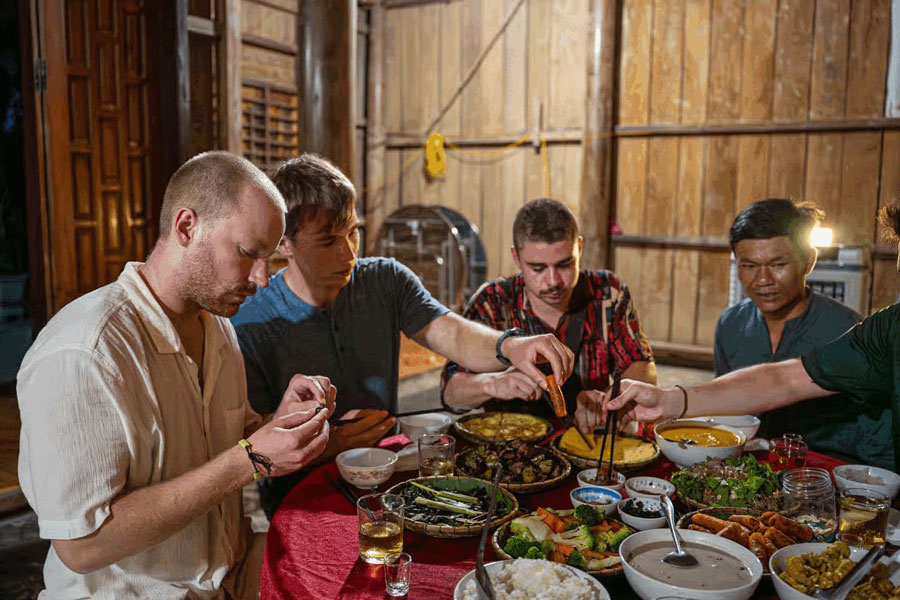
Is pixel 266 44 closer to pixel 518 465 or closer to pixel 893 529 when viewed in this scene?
pixel 518 465

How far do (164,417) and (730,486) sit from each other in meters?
1.58

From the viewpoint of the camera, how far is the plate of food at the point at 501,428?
2.53 meters

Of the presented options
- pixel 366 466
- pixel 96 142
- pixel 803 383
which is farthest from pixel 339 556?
pixel 96 142

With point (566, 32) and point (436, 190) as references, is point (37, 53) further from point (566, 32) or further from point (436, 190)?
point (566, 32)

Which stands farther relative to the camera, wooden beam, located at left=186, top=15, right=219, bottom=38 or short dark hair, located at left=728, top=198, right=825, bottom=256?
wooden beam, located at left=186, top=15, right=219, bottom=38

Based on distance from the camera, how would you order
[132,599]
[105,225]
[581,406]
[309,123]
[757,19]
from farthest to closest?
[757,19] < [105,225] < [309,123] < [581,406] < [132,599]

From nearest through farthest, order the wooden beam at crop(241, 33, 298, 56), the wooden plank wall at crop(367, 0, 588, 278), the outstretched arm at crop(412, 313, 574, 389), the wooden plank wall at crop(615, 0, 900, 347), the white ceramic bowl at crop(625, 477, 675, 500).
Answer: the white ceramic bowl at crop(625, 477, 675, 500), the outstretched arm at crop(412, 313, 574, 389), the wooden plank wall at crop(615, 0, 900, 347), the wooden beam at crop(241, 33, 298, 56), the wooden plank wall at crop(367, 0, 588, 278)

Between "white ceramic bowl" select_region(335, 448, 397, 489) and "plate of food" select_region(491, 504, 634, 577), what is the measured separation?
0.51m

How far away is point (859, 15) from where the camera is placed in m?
6.41

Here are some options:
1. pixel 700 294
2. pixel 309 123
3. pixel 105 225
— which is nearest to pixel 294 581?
pixel 309 123

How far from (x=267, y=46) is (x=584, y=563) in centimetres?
700

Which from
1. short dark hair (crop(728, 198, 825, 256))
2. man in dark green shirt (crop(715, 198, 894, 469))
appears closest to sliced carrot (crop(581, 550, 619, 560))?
man in dark green shirt (crop(715, 198, 894, 469))

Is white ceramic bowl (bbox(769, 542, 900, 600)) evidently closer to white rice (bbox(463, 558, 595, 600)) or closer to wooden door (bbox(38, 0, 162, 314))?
white rice (bbox(463, 558, 595, 600))

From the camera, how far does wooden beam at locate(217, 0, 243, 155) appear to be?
6594 millimetres
